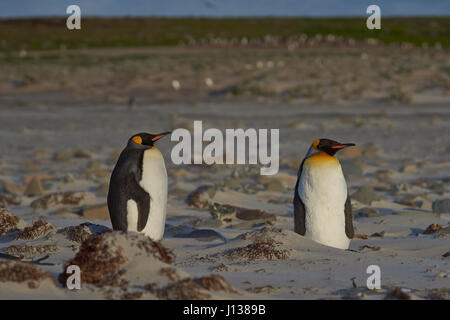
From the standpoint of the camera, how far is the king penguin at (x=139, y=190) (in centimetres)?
615

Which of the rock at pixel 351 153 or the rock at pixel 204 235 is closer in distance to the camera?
the rock at pixel 204 235

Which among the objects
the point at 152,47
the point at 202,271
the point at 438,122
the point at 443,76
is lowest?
the point at 202,271

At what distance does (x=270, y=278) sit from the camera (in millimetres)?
4934

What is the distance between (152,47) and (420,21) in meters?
42.9

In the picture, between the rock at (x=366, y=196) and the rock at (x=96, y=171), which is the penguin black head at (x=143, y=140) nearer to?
the rock at (x=366, y=196)

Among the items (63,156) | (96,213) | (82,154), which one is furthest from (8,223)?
(82,154)

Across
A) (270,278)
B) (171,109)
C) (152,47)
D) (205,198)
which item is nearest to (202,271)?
(270,278)

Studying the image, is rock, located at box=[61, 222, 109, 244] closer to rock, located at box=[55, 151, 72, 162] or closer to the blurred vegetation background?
rock, located at box=[55, 151, 72, 162]

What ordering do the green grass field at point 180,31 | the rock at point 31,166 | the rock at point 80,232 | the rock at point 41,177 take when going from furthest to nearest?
the green grass field at point 180,31, the rock at point 31,166, the rock at point 41,177, the rock at point 80,232

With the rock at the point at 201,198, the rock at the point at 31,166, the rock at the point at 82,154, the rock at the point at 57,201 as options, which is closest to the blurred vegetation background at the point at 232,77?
the rock at the point at 82,154

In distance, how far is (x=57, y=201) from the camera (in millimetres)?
9195

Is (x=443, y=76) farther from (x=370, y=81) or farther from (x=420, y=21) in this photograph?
(x=420, y=21)

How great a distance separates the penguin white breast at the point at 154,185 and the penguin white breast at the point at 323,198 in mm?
1092
